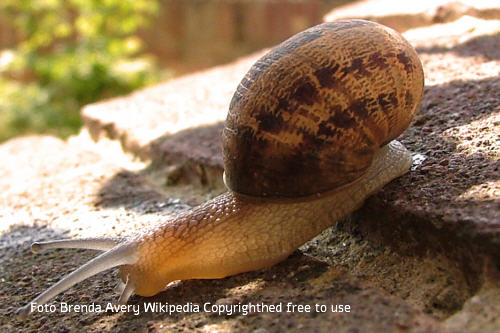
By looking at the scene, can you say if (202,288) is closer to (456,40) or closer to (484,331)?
(484,331)

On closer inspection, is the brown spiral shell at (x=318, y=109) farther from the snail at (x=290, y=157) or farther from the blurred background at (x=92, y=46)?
the blurred background at (x=92, y=46)

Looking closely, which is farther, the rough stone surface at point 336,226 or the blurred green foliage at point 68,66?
the blurred green foliage at point 68,66

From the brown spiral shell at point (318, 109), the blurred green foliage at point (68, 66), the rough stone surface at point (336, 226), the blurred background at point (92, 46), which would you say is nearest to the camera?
the rough stone surface at point (336, 226)

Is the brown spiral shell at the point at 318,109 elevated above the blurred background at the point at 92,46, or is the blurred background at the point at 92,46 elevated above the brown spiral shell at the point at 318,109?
the brown spiral shell at the point at 318,109

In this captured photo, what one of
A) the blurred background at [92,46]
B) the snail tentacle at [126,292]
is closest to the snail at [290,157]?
the snail tentacle at [126,292]

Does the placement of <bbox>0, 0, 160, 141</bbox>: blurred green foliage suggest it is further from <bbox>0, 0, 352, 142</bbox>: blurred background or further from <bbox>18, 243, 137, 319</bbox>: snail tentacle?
<bbox>18, 243, 137, 319</bbox>: snail tentacle

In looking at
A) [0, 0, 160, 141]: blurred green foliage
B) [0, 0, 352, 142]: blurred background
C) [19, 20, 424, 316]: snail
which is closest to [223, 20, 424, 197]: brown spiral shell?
[19, 20, 424, 316]: snail

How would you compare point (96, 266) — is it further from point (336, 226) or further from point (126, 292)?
point (336, 226)

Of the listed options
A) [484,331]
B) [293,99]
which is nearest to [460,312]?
[484,331]
